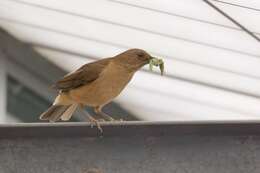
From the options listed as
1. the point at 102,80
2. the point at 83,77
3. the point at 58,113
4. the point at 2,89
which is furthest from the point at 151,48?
the point at 2,89

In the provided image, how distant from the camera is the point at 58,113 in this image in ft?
17.0

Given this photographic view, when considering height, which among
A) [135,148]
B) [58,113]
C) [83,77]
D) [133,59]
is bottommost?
[58,113]

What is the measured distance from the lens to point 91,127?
99.3 inches

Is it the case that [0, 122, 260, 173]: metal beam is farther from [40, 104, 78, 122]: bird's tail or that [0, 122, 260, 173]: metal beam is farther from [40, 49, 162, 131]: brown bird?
Answer: [40, 104, 78, 122]: bird's tail

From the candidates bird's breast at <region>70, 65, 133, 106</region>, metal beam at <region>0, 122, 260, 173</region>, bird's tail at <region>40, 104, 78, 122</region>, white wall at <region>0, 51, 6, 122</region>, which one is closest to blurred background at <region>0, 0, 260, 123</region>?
white wall at <region>0, 51, 6, 122</region>

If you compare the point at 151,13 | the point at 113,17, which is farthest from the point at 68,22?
the point at 151,13

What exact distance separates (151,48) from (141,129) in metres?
5.90

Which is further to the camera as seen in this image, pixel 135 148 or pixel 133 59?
pixel 133 59

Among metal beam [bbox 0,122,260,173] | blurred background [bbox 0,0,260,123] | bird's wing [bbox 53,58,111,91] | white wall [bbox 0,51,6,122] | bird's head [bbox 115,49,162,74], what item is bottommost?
white wall [bbox 0,51,6,122]

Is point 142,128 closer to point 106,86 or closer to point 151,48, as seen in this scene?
point 106,86

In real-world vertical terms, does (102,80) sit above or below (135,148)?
below

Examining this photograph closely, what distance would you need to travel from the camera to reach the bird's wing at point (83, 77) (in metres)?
4.81

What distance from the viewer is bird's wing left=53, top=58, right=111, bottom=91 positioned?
15.8 feet

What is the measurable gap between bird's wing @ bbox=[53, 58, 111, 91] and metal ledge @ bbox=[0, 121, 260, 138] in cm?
226
